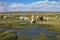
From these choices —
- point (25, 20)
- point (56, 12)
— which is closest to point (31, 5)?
point (25, 20)

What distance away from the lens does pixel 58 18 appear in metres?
5.54

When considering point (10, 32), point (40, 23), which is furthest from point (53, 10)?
point (10, 32)

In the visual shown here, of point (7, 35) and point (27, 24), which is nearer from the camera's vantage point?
point (7, 35)

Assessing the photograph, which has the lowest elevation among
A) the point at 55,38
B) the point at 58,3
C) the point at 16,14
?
the point at 55,38

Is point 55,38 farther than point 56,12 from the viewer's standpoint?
No

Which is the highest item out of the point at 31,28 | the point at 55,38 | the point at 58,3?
the point at 58,3

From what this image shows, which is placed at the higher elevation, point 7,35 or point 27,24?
point 27,24

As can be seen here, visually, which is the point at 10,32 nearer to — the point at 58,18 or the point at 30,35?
the point at 30,35

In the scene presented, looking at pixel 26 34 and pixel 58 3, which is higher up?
pixel 58 3

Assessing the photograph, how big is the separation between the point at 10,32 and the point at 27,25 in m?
0.69

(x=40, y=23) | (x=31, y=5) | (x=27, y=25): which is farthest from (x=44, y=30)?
(x=31, y=5)

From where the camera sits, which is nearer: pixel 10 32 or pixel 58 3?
pixel 10 32

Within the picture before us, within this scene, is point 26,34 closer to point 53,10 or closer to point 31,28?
point 31,28

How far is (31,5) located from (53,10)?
876 mm
